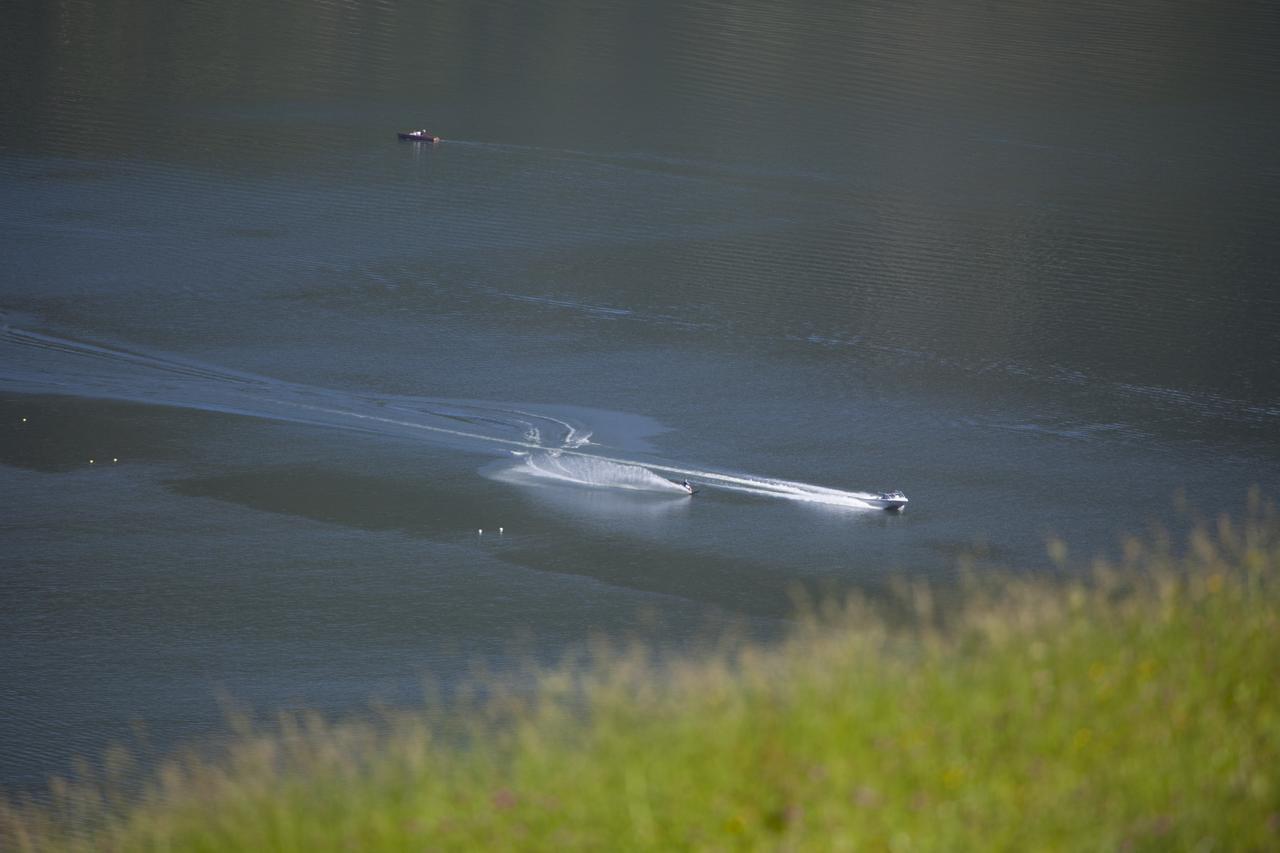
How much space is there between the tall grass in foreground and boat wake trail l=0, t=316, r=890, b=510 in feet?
45.2

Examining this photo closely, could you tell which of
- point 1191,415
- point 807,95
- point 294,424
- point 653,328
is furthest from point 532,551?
point 807,95

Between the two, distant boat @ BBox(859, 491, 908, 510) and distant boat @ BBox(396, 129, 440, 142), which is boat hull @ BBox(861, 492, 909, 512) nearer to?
distant boat @ BBox(859, 491, 908, 510)

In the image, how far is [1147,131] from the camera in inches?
1818

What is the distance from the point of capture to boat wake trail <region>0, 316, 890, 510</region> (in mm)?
20688

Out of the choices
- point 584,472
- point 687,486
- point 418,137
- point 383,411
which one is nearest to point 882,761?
point 687,486

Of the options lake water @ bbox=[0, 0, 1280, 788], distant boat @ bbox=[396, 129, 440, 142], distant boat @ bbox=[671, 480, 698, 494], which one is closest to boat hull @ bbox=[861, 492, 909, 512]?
lake water @ bbox=[0, 0, 1280, 788]

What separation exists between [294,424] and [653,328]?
7.25 m

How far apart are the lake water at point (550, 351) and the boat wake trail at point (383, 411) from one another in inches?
3.3

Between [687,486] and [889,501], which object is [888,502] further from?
[687,486]

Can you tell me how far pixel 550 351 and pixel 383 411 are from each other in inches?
146

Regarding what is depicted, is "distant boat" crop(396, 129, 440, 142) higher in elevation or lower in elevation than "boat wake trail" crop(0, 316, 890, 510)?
higher

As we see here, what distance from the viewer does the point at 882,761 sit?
5379 mm

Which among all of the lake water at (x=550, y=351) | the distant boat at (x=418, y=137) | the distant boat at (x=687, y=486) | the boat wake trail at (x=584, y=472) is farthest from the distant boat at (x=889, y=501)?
the distant boat at (x=418, y=137)

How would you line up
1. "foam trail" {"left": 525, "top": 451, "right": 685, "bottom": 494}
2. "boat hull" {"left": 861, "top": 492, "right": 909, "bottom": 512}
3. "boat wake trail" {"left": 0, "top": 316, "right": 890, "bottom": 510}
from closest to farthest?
"boat hull" {"left": 861, "top": 492, "right": 909, "bottom": 512}, "foam trail" {"left": 525, "top": 451, "right": 685, "bottom": 494}, "boat wake trail" {"left": 0, "top": 316, "right": 890, "bottom": 510}
